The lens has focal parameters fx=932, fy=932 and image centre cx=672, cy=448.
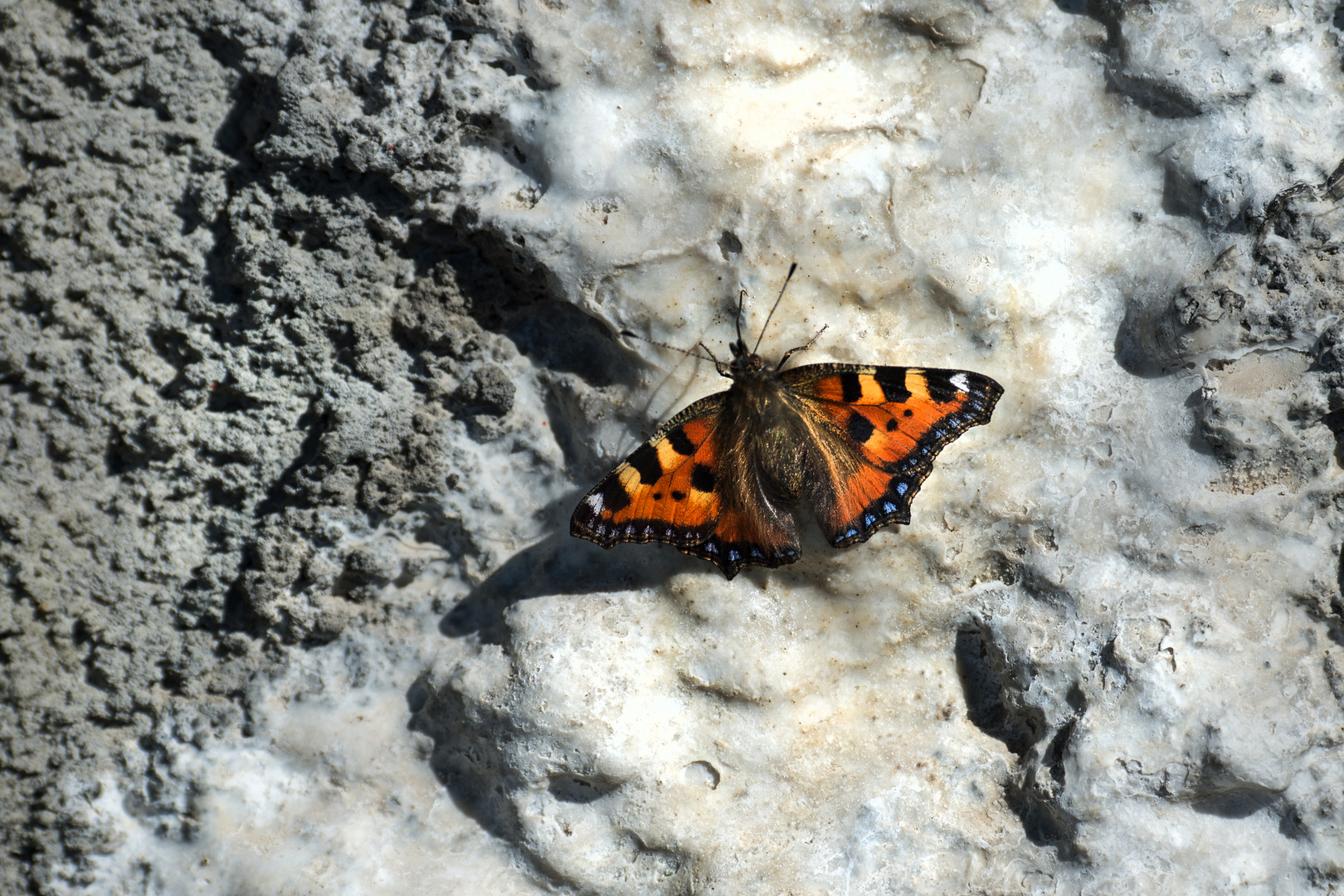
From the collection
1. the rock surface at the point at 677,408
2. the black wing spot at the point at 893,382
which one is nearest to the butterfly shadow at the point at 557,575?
the rock surface at the point at 677,408

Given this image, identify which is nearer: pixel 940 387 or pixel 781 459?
pixel 940 387

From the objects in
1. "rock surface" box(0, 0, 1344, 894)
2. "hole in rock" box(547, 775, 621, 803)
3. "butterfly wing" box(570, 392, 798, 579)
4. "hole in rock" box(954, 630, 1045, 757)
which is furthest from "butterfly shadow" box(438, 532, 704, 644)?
"hole in rock" box(954, 630, 1045, 757)

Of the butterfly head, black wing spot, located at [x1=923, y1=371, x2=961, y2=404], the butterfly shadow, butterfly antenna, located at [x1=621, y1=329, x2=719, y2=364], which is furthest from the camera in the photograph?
the butterfly shadow

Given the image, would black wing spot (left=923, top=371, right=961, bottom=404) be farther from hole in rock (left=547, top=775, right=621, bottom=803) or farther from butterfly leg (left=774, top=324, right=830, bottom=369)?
hole in rock (left=547, top=775, right=621, bottom=803)

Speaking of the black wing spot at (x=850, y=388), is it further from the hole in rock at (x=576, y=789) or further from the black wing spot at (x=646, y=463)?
the hole in rock at (x=576, y=789)

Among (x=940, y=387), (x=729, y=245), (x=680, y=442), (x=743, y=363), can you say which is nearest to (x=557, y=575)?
(x=680, y=442)

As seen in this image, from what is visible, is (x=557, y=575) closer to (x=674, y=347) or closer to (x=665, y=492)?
(x=665, y=492)
